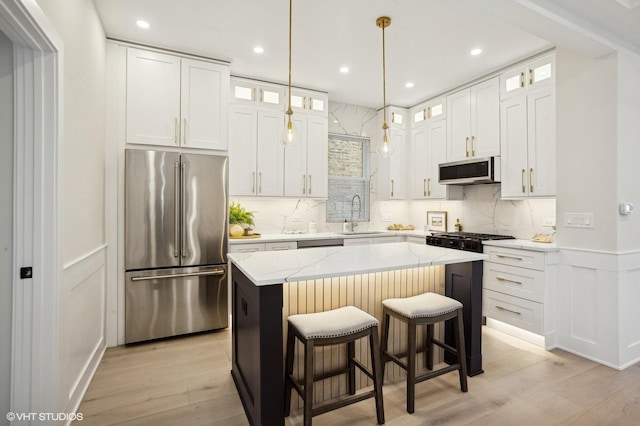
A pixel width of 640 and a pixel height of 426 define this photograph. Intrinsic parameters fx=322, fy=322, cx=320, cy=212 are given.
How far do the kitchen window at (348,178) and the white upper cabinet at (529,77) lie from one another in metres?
2.02

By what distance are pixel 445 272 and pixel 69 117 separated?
283cm

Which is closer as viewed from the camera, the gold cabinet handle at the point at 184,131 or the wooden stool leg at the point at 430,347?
the wooden stool leg at the point at 430,347

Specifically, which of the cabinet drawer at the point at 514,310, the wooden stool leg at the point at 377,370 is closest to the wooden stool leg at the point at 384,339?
the wooden stool leg at the point at 377,370

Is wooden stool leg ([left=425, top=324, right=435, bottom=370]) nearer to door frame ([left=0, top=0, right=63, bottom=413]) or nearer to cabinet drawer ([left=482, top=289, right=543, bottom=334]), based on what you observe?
cabinet drawer ([left=482, top=289, right=543, bottom=334])

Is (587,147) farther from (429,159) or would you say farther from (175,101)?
(175,101)

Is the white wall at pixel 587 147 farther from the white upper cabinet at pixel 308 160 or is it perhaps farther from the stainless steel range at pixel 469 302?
the white upper cabinet at pixel 308 160

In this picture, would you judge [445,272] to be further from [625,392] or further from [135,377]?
[135,377]

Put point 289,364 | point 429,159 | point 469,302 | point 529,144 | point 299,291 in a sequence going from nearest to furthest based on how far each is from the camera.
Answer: point 289,364
point 299,291
point 469,302
point 529,144
point 429,159

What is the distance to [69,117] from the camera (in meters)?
1.93

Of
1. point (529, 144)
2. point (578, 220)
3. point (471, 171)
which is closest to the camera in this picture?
point (578, 220)

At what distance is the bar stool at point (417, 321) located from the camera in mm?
1994

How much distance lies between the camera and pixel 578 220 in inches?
112

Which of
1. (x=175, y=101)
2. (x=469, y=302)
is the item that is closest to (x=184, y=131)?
(x=175, y=101)

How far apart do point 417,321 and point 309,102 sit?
3.17 meters
